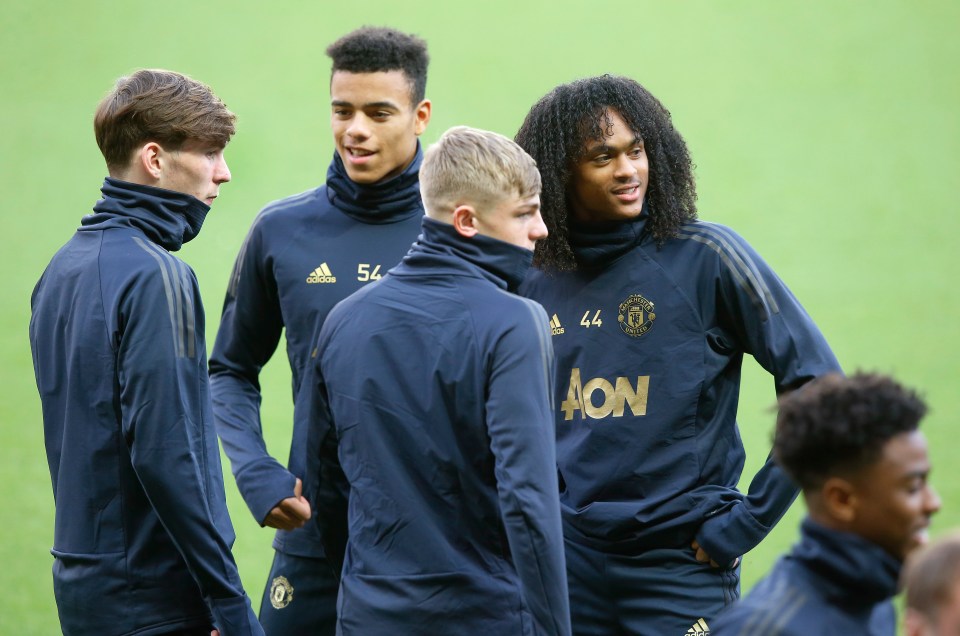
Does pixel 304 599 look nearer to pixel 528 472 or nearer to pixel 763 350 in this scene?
pixel 528 472

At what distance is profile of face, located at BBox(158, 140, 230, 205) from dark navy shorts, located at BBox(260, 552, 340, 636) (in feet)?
2.68

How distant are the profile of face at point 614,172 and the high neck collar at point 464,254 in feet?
1.81

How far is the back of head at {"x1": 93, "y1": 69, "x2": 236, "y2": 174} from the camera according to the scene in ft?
8.50

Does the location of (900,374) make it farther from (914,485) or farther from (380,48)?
(914,485)

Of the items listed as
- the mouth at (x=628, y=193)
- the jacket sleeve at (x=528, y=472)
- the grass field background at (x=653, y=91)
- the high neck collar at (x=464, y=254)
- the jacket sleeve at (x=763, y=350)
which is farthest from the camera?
the grass field background at (x=653, y=91)

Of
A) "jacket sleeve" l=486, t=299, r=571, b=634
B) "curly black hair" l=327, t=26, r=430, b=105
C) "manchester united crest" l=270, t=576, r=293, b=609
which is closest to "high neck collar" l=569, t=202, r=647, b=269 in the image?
"curly black hair" l=327, t=26, r=430, b=105

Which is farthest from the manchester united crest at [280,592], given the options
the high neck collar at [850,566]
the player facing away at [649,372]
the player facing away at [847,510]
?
the high neck collar at [850,566]

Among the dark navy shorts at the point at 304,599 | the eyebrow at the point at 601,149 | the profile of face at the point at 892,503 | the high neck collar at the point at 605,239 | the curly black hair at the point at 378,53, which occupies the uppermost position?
the curly black hair at the point at 378,53

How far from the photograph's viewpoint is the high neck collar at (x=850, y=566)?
1.71 meters

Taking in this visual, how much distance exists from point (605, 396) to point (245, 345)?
838mm

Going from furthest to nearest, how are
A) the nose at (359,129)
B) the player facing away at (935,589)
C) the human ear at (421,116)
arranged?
the human ear at (421,116)
the nose at (359,129)
the player facing away at (935,589)

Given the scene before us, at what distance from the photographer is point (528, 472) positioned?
2.08m

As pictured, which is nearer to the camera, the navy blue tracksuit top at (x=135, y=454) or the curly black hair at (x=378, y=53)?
the navy blue tracksuit top at (x=135, y=454)

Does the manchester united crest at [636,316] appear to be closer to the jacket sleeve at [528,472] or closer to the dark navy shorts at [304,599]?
the jacket sleeve at [528,472]
